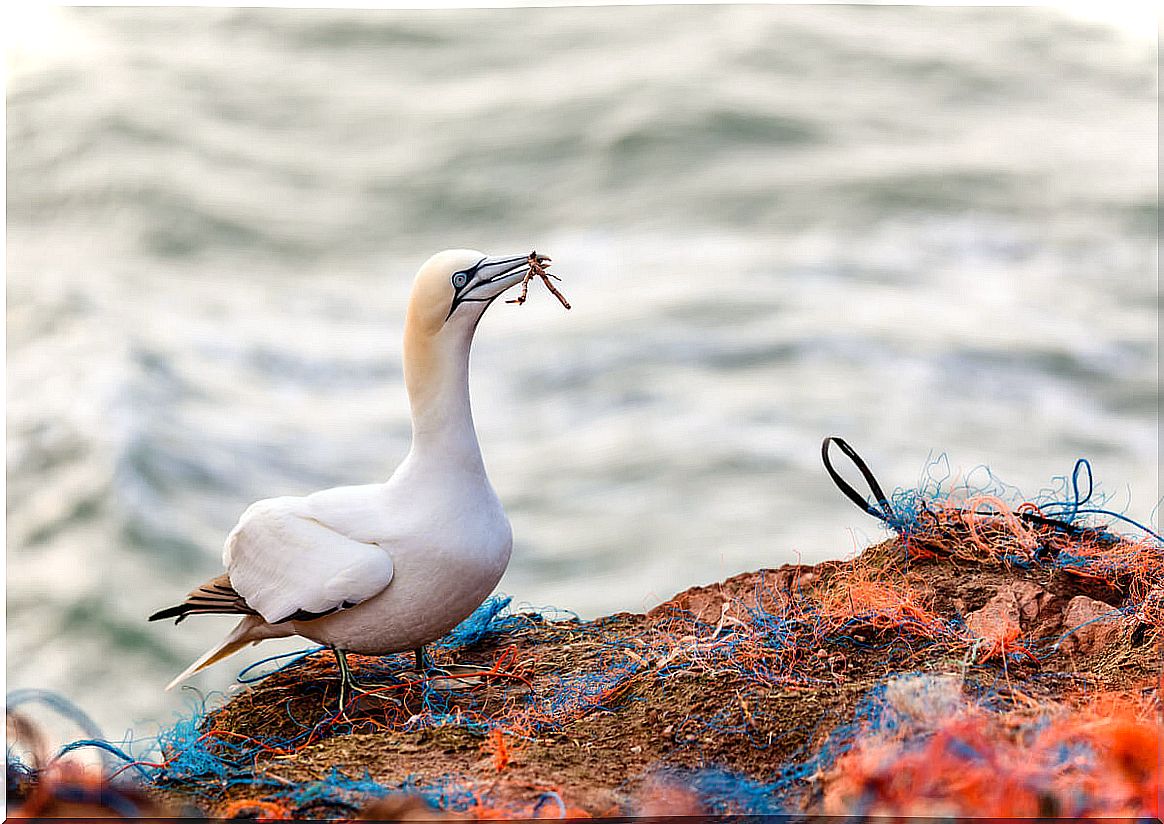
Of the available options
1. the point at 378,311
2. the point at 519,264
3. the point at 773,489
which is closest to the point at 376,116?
the point at 378,311

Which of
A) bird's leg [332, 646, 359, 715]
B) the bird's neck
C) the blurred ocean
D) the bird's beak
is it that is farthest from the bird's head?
the blurred ocean

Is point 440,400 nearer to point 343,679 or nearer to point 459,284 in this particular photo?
point 459,284

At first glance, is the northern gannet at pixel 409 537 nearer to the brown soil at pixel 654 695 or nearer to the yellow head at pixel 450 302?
the yellow head at pixel 450 302

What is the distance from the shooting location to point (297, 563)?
380cm

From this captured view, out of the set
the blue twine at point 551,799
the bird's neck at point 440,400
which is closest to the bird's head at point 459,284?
the bird's neck at point 440,400

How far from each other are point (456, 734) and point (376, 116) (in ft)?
29.2

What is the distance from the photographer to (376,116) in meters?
11.4

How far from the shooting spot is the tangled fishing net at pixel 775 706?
8.25 feet

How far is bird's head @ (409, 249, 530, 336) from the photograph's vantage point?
373 cm

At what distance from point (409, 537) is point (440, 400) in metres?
0.44

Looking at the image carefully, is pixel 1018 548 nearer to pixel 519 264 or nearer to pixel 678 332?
pixel 519 264

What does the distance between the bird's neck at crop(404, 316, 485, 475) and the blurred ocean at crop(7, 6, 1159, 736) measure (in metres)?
6.67

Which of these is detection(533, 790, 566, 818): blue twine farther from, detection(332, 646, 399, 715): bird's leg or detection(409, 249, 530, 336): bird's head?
detection(409, 249, 530, 336): bird's head

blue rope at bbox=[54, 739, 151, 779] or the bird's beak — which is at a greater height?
the bird's beak
